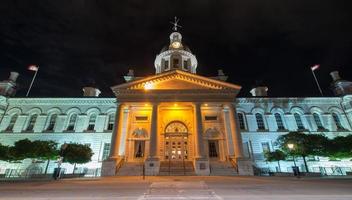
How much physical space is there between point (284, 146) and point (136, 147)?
675 inches

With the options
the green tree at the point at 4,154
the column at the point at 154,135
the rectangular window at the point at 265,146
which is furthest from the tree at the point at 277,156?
the green tree at the point at 4,154

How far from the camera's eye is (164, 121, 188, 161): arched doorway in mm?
23391

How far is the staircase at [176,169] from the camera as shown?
17877 mm

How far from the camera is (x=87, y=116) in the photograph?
2727 cm


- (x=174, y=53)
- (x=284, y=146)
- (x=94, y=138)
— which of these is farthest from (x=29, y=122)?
(x=284, y=146)

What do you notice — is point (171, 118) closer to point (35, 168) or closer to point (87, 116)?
point (87, 116)

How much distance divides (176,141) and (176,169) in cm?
561

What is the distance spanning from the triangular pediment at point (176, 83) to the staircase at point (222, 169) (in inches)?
345

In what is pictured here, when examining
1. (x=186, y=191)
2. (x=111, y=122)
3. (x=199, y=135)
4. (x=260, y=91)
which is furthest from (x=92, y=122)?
(x=260, y=91)

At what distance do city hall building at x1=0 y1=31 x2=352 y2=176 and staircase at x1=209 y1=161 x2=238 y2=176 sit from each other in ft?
0.31

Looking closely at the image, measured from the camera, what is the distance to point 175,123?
2519 centimetres

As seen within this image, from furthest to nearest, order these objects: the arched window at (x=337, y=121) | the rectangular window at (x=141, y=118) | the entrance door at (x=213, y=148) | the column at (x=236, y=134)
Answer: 1. the arched window at (x=337, y=121)
2. the rectangular window at (x=141, y=118)
3. the entrance door at (x=213, y=148)
4. the column at (x=236, y=134)

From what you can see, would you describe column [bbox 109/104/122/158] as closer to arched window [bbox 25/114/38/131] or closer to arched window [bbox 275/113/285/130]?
arched window [bbox 25/114/38/131]

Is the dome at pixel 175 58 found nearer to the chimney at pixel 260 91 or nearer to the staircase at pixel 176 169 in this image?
the chimney at pixel 260 91
